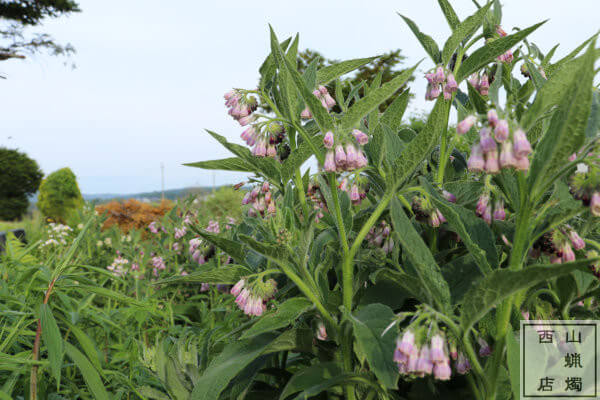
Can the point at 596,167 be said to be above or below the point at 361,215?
above

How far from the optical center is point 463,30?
151cm

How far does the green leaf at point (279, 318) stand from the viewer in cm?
115

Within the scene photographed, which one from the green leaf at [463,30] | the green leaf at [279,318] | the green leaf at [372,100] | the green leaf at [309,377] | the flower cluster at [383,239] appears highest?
the green leaf at [463,30]

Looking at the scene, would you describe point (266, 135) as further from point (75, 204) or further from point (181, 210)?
point (75, 204)

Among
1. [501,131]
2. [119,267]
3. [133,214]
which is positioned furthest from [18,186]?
[501,131]

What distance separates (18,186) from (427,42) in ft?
76.2

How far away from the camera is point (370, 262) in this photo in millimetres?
1424

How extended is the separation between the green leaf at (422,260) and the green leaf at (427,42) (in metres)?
0.90

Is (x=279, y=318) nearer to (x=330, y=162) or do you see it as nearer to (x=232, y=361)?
(x=232, y=361)

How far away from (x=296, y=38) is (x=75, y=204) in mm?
16268

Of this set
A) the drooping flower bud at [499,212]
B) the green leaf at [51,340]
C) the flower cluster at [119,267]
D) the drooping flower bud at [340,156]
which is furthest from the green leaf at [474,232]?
the flower cluster at [119,267]

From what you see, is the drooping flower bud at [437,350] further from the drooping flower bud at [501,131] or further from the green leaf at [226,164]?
the green leaf at [226,164]

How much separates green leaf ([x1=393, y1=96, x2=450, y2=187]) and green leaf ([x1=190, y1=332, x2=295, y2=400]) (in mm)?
566

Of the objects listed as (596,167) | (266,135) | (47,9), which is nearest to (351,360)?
(266,135)
